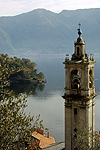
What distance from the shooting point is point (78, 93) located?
86.0ft

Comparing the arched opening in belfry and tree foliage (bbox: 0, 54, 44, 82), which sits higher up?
tree foliage (bbox: 0, 54, 44, 82)

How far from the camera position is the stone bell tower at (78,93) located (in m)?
25.8

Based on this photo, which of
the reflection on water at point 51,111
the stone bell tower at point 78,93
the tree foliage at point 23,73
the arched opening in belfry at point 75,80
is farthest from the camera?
the tree foliage at point 23,73

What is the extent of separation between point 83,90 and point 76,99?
1025 mm

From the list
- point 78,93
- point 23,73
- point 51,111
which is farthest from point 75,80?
point 23,73

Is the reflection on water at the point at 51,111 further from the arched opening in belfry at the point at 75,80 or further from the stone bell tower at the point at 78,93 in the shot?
the arched opening in belfry at the point at 75,80

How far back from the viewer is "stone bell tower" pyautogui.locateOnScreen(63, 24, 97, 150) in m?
25.8

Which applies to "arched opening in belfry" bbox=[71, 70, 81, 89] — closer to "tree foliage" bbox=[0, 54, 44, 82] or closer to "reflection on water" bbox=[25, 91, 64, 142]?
"reflection on water" bbox=[25, 91, 64, 142]

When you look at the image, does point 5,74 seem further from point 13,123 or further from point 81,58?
point 81,58

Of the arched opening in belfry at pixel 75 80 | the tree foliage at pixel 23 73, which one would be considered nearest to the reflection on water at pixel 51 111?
the arched opening in belfry at pixel 75 80

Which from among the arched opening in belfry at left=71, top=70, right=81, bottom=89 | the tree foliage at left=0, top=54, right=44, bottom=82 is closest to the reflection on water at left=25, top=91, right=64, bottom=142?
the arched opening in belfry at left=71, top=70, right=81, bottom=89

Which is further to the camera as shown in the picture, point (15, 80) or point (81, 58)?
point (15, 80)

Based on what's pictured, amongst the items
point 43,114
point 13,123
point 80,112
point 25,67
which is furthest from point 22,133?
point 25,67

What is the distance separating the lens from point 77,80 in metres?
27.1
